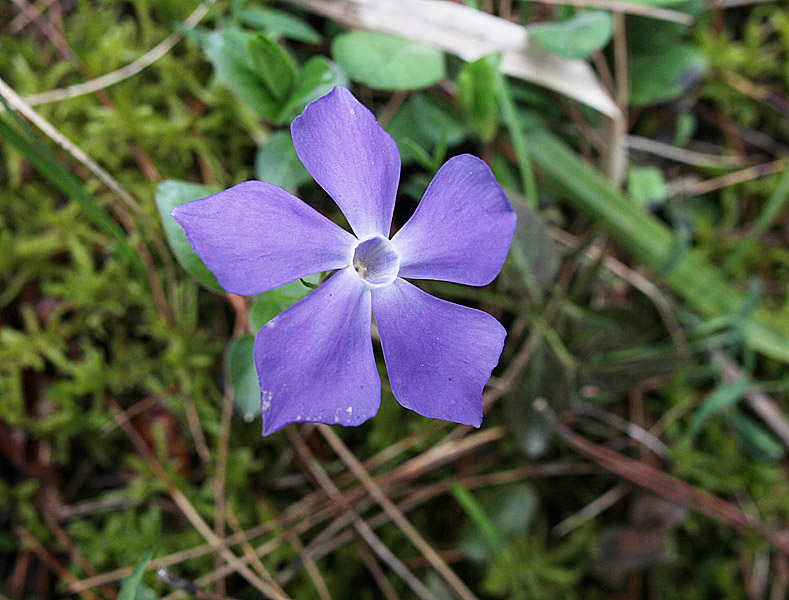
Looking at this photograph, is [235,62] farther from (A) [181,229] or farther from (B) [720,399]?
(B) [720,399]

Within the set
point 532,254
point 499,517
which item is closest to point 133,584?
point 499,517

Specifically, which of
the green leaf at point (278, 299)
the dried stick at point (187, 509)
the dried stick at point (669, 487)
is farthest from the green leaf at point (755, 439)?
the green leaf at point (278, 299)

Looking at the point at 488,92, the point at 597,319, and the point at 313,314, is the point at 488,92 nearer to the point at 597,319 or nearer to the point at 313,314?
the point at 597,319

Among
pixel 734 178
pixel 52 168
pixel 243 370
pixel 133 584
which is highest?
pixel 52 168

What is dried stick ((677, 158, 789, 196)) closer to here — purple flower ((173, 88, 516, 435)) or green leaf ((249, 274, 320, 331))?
purple flower ((173, 88, 516, 435))

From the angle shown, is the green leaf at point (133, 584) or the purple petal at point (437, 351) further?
the green leaf at point (133, 584)

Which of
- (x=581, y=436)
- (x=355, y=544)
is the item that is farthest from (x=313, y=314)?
(x=581, y=436)

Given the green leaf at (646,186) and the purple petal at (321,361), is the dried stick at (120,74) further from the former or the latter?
the green leaf at (646,186)
